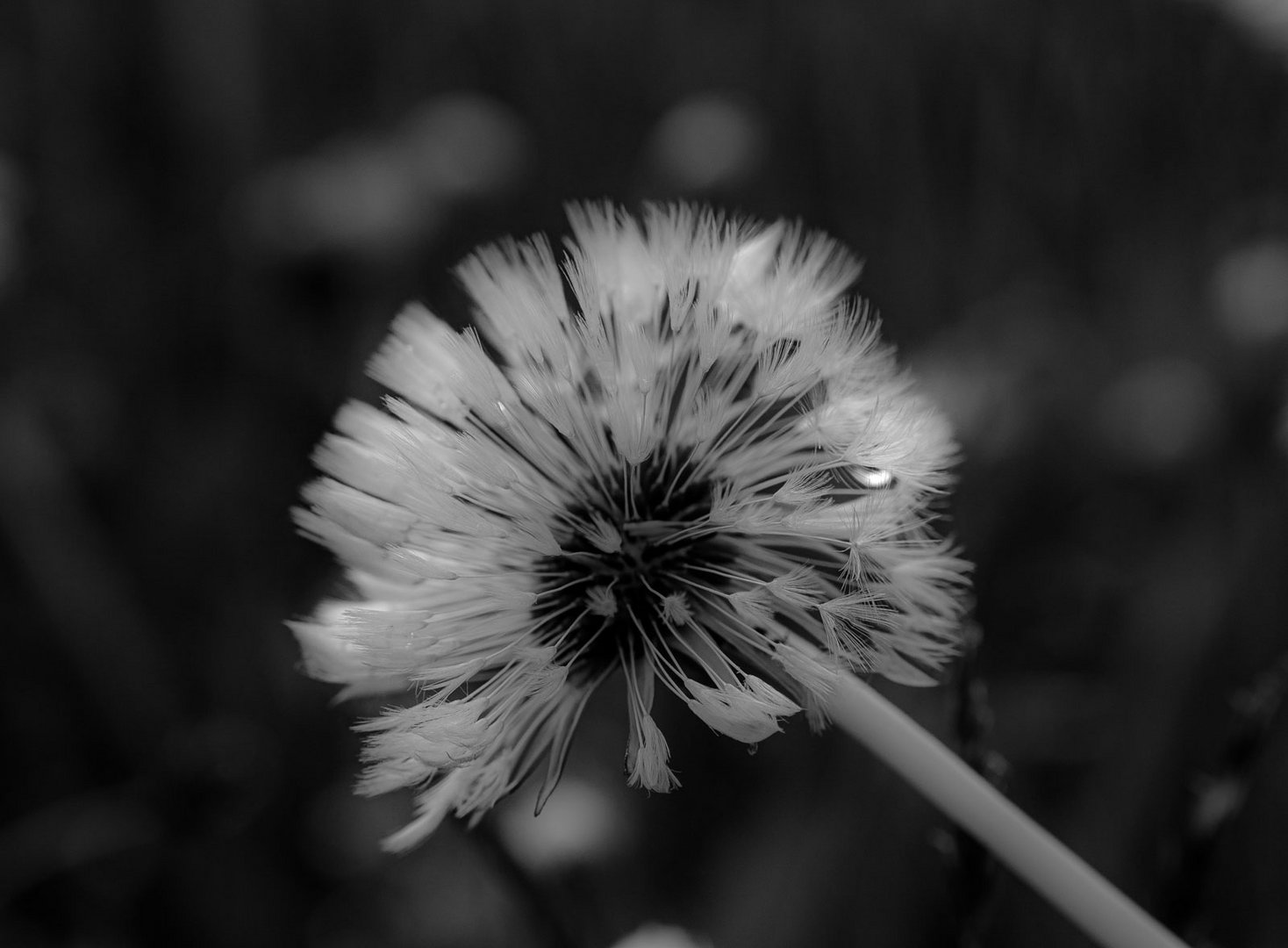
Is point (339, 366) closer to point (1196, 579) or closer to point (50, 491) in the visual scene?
point (50, 491)

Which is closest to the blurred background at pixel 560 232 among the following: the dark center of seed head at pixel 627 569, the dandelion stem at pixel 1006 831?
the dark center of seed head at pixel 627 569

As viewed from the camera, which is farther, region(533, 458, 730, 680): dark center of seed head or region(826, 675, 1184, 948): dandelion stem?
region(533, 458, 730, 680): dark center of seed head

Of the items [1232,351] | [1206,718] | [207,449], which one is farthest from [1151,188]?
[207,449]

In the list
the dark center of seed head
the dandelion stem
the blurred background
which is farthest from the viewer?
the blurred background

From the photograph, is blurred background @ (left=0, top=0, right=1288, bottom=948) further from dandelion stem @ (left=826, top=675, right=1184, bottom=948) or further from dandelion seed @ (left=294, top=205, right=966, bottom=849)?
dandelion stem @ (left=826, top=675, right=1184, bottom=948)

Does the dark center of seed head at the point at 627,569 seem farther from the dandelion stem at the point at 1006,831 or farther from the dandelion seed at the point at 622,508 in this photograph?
the dandelion stem at the point at 1006,831

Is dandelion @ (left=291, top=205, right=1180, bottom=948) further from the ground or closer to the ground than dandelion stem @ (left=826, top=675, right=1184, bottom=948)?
further from the ground

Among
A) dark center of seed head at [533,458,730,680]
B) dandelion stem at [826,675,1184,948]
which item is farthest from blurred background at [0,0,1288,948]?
dandelion stem at [826,675,1184,948]
